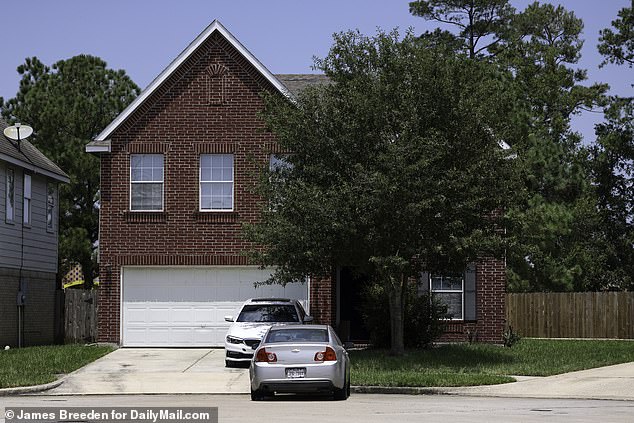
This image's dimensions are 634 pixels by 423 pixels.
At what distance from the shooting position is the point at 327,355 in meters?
20.5

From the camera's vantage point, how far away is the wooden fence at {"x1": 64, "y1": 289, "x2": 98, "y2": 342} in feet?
121

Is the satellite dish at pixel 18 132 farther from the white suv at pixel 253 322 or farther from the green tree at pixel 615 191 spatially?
the green tree at pixel 615 191

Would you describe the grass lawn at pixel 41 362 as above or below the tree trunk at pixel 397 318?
below

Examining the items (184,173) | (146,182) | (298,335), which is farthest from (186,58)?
(298,335)

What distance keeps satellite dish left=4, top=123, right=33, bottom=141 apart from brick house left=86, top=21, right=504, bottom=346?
3902 millimetres

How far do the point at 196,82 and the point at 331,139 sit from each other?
7.23 m

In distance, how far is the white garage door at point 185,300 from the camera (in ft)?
112

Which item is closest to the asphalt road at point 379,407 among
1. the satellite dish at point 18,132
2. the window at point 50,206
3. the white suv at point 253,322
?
the white suv at point 253,322

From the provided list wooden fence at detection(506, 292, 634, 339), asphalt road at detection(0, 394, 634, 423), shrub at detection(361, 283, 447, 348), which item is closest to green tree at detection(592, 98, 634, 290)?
wooden fence at detection(506, 292, 634, 339)

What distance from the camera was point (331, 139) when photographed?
28.8m

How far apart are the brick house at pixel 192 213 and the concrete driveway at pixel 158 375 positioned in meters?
1.46

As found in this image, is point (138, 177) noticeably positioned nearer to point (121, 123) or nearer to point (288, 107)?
point (121, 123)

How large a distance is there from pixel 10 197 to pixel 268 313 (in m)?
11.4

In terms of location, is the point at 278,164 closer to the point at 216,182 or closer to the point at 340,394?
the point at 216,182
